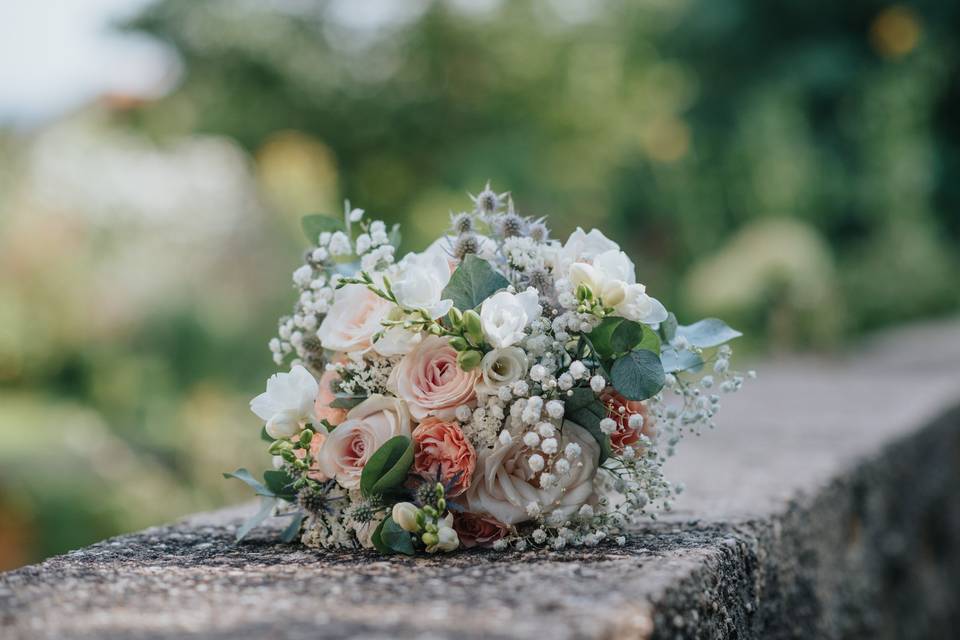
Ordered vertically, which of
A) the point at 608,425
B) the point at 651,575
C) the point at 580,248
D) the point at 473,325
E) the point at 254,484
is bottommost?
the point at 651,575

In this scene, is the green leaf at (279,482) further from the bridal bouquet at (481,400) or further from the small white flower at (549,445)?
the small white flower at (549,445)

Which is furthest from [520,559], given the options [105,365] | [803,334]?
[803,334]

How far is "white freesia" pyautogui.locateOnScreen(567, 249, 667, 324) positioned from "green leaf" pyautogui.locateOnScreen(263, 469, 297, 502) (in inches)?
22.6

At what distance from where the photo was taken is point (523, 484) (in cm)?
155

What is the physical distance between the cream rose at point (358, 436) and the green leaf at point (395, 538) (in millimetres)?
83

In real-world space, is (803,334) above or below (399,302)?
above

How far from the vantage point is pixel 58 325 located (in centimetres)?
574

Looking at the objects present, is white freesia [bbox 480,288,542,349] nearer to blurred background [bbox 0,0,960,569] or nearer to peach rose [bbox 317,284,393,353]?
peach rose [bbox 317,284,393,353]

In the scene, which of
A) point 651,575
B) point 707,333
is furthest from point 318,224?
point 651,575

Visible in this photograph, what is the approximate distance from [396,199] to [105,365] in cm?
1055

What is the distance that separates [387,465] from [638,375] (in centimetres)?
41

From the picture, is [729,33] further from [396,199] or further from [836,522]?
[836,522]

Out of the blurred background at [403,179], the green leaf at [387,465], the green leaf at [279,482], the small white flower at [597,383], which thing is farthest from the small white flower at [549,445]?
the blurred background at [403,179]

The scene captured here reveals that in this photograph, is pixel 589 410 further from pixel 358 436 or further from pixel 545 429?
pixel 358 436
